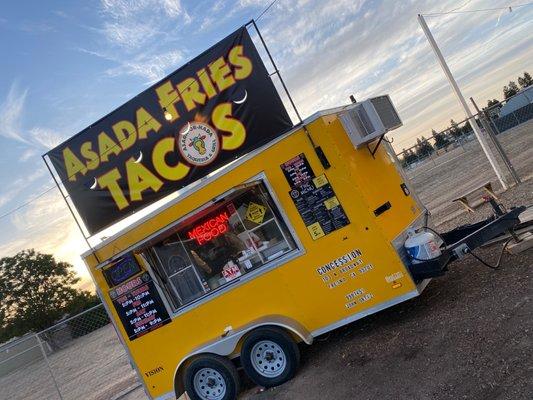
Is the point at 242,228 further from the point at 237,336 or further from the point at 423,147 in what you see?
the point at 423,147

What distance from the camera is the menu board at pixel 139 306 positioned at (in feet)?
22.7

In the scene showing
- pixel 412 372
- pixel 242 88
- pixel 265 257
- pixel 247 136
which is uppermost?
pixel 242 88

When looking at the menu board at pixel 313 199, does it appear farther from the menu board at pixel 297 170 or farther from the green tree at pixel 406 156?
the green tree at pixel 406 156

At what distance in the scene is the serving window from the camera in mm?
6387

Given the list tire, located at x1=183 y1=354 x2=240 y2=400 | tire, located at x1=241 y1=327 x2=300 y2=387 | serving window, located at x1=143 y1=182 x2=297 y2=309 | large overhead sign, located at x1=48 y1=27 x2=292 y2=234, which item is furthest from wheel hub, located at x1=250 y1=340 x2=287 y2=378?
large overhead sign, located at x1=48 y1=27 x2=292 y2=234

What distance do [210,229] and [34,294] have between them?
4330cm

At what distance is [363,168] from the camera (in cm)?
620

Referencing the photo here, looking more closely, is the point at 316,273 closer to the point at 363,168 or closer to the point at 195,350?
the point at 363,168

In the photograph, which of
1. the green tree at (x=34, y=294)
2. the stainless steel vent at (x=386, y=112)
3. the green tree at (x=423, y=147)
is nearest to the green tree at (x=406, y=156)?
the green tree at (x=423, y=147)

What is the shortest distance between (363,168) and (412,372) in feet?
8.95

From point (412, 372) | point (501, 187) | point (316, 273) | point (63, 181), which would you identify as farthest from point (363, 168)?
point (501, 187)

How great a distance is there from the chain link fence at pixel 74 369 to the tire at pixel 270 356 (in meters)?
4.28

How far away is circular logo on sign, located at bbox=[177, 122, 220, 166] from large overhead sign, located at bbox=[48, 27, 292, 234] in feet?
0.05

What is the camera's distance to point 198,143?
7062 mm
